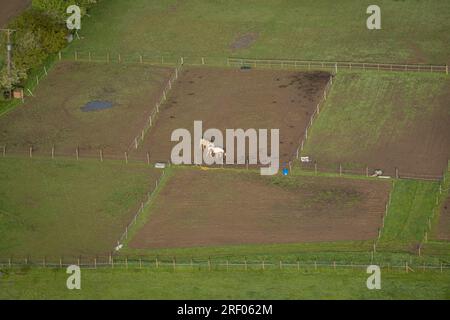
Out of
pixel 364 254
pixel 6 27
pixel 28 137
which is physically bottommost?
pixel 364 254

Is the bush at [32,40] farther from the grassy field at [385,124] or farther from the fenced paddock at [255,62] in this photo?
the grassy field at [385,124]

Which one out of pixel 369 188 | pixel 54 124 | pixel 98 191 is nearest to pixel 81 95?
pixel 54 124

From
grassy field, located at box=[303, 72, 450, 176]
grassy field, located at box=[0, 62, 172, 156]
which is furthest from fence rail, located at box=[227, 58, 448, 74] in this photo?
grassy field, located at box=[0, 62, 172, 156]

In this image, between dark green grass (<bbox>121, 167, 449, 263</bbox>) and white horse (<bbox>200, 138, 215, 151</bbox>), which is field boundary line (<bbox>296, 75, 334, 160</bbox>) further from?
dark green grass (<bbox>121, 167, 449, 263</bbox>)

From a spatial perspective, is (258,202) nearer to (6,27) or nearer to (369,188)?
(369,188)

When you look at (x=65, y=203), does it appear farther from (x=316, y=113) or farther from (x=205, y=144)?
(x=316, y=113)

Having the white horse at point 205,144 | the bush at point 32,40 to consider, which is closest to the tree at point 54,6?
the bush at point 32,40
